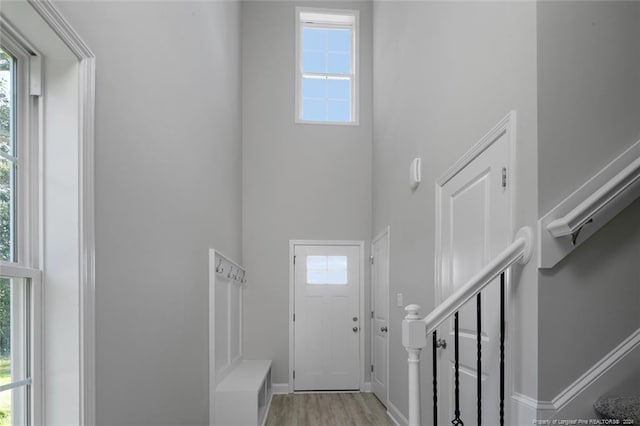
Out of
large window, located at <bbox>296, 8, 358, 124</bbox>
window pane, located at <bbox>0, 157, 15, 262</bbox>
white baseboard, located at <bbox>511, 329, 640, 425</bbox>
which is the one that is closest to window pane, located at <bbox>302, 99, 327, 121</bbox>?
large window, located at <bbox>296, 8, 358, 124</bbox>

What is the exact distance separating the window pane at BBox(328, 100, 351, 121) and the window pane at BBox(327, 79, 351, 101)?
8 cm

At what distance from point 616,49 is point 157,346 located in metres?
2.53

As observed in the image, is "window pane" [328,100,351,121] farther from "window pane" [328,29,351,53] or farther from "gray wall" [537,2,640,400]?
"gray wall" [537,2,640,400]

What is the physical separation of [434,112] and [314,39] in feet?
12.1

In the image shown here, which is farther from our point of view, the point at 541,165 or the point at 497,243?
the point at 497,243

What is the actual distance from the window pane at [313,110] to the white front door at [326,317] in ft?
5.53

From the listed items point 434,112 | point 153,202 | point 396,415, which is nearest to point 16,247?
point 153,202

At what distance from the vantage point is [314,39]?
6.93 meters

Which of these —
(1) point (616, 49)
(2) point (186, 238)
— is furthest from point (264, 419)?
(1) point (616, 49)

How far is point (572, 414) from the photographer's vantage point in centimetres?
207

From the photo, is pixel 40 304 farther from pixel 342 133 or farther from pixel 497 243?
pixel 342 133

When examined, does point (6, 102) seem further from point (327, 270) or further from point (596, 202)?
point (327, 270)

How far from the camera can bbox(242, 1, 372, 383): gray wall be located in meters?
6.56

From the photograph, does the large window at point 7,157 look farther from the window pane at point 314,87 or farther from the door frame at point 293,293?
the window pane at point 314,87
